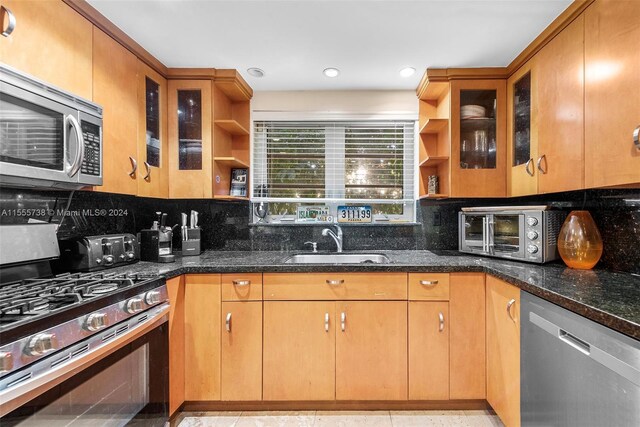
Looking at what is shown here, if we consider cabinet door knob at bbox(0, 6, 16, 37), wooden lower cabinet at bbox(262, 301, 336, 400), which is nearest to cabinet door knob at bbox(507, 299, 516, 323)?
wooden lower cabinet at bbox(262, 301, 336, 400)

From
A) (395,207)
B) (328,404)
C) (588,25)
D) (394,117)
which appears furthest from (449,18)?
(328,404)

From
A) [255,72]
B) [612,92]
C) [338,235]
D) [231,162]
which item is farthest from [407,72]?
[231,162]

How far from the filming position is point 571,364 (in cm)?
109

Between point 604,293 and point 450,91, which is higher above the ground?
point 450,91

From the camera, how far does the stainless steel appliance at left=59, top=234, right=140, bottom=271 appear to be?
157cm

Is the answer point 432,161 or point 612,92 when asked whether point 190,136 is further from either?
point 612,92

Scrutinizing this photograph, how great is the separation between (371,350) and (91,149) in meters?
1.85

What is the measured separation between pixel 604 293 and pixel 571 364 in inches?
12.2

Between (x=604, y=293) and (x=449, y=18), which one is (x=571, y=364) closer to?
(x=604, y=293)

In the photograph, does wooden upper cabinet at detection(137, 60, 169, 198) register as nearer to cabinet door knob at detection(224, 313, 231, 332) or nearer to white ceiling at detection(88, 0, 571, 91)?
white ceiling at detection(88, 0, 571, 91)

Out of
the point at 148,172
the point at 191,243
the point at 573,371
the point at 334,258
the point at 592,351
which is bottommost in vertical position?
the point at 573,371

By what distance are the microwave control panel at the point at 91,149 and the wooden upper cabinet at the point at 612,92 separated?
2279 mm

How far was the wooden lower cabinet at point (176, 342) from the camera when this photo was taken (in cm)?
169

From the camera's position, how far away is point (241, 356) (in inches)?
71.4
